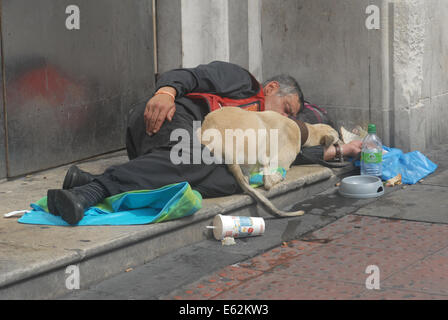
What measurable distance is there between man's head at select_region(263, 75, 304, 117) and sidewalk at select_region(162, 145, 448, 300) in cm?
85

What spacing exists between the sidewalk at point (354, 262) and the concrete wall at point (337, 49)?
1.29m

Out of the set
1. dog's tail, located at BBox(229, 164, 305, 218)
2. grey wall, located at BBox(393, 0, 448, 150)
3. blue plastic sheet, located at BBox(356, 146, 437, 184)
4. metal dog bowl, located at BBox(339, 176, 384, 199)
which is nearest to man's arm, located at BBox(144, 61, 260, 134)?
dog's tail, located at BBox(229, 164, 305, 218)

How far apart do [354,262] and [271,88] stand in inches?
76.2

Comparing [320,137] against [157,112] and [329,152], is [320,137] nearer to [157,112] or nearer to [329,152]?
[329,152]

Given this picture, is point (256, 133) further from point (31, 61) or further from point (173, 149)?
point (31, 61)

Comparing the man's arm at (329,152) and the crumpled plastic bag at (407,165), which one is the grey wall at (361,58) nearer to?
the crumpled plastic bag at (407,165)

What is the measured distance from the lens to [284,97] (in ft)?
17.3

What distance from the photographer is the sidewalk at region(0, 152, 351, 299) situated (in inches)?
127

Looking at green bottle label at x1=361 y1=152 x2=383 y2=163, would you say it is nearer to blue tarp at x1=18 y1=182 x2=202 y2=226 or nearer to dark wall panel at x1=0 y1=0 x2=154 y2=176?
blue tarp at x1=18 y1=182 x2=202 y2=226

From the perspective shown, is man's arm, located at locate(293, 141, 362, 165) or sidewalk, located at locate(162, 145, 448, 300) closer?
sidewalk, located at locate(162, 145, 448, 300)

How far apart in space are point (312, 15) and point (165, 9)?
1137mm

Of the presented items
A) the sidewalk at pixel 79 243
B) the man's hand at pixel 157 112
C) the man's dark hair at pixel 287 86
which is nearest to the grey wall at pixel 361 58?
the man's dark hair at pixel 287 86

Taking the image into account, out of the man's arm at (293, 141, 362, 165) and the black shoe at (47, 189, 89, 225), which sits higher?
the man's arm at (293, 141, 362, 165)

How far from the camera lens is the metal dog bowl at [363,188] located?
194 inches
